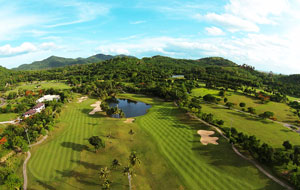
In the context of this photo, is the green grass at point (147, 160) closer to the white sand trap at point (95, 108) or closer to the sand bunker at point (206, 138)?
the sand bunker at point (206, 138)

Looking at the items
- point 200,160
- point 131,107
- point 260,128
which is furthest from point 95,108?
Answer: point 260,128

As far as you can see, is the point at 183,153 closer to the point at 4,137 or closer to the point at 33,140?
the point at 33,140

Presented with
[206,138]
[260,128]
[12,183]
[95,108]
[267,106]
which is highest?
[267,106]

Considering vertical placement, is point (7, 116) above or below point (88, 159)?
above

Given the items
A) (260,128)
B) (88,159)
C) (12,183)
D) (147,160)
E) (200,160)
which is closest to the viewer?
(12,183)

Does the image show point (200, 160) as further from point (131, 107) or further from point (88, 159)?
point (131, 107)

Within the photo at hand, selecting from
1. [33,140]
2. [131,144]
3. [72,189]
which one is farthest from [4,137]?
[131,144]

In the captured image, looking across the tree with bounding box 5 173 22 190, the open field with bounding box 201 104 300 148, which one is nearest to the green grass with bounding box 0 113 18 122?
the tree with bounding box 5 173 22 190
